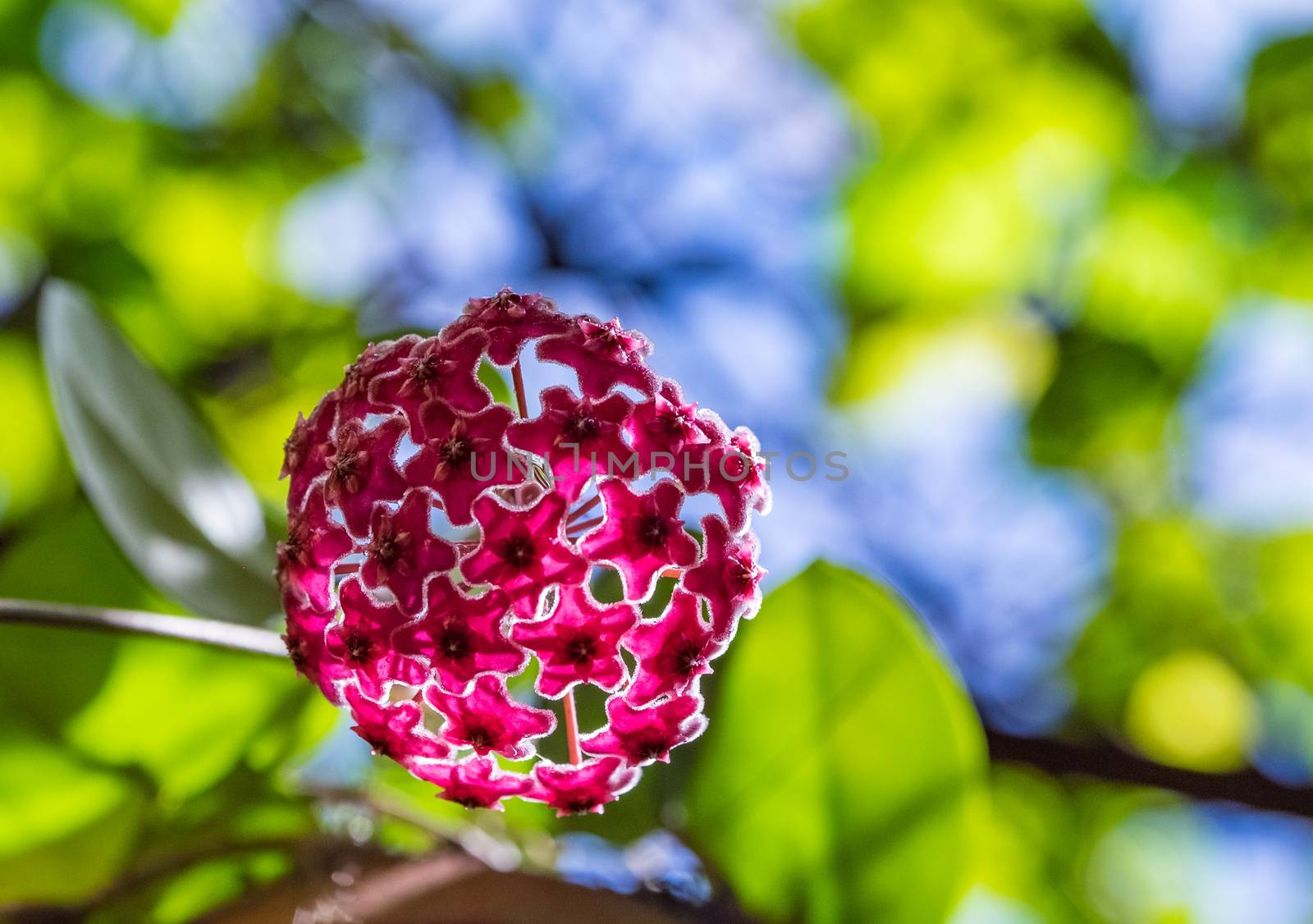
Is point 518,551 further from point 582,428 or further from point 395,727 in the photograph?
point 395,727

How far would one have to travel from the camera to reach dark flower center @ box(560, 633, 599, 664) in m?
1.01

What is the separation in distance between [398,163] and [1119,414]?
1.71 metres

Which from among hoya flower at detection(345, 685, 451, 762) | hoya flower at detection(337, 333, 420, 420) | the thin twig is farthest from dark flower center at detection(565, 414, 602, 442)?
the thin twig

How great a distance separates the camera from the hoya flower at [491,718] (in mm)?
1027

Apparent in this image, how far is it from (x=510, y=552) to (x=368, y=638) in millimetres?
165

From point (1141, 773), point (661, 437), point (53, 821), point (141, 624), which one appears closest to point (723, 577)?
point (661, 437)

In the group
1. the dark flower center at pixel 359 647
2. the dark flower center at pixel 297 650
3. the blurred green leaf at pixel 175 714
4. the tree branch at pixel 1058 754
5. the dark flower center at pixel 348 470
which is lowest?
the blurred green leaf at pixel 175 714

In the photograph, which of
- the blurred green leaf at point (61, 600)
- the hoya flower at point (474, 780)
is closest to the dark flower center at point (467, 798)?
the hoya flower at point (474, 780)

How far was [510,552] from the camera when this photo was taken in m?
0.98

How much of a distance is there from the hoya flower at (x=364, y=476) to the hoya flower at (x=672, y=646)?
0.89ft

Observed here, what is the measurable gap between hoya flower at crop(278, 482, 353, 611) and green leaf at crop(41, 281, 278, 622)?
23 centimetres

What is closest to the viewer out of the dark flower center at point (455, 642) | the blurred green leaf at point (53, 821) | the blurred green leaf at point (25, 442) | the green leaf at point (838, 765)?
the dark flower center at point (455, 642)

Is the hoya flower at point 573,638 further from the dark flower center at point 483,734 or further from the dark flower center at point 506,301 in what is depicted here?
the dark flower center at point 506,301

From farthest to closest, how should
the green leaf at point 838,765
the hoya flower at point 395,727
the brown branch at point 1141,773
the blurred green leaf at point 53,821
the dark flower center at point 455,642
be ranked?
1. the brown branch at point 1141,773
2. the blurred green leaf at point 53,821
3. the green leaf at point 838,765
4. the hoya flower at point 395,727
5. the dark flower center at point 455,642
